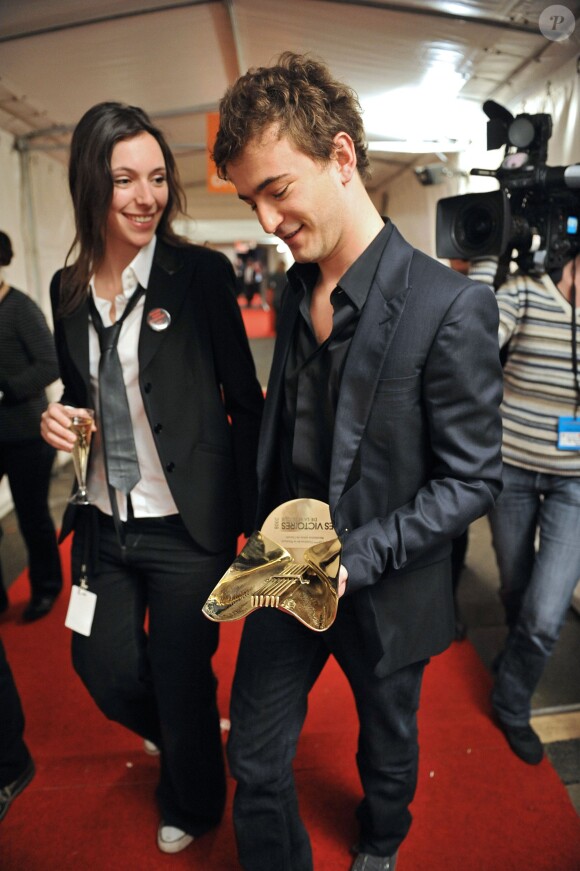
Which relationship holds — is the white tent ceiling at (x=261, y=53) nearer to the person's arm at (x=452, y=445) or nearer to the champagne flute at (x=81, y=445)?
the person's arm at (x=452, y=445)

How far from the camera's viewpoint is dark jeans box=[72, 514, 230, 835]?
1501mm

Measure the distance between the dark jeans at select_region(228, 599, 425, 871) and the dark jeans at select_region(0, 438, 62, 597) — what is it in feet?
5.86

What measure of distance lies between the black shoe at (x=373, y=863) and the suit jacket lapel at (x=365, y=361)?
3.40 feet

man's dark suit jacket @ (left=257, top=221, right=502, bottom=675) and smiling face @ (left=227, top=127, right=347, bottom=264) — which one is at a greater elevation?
smiling face @ (left=227, top=127, right=347, bottom=264)

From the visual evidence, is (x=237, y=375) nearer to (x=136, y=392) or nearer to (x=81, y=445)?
(x=136, y=392)

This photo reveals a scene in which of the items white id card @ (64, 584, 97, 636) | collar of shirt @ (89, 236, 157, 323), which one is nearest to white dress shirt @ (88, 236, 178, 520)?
collar of shirt @ (89, 236, 157, 323)

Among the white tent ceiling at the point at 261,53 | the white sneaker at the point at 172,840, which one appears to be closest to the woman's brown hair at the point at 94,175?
the white tent ceiling at the point at 261,53

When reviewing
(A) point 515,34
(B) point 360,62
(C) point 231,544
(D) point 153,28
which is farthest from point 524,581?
(D) point 153,28

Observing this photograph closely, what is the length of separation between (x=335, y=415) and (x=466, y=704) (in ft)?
5.34

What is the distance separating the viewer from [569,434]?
1.94 metres

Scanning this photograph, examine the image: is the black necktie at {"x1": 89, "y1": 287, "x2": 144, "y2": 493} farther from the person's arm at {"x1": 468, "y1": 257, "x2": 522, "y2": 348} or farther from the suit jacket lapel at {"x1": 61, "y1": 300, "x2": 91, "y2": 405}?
the person's arm at {"x1": 468, "y1": 257, "x2": 522, "y2": 348}

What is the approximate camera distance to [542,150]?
2.03 metres

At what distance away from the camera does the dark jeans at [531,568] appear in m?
1.96

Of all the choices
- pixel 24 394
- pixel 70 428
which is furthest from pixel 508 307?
pixel 24 394
